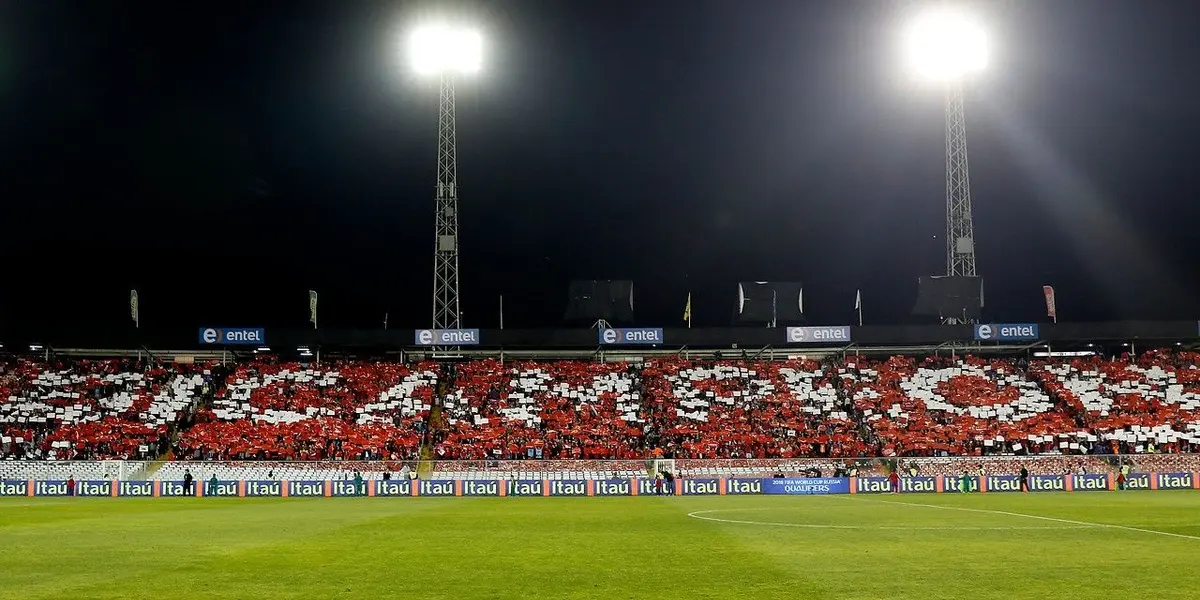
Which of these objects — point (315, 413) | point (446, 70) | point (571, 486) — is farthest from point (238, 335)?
point (571, 486)

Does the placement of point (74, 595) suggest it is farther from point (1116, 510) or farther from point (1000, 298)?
point (1000, 298)

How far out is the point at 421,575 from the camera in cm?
1280

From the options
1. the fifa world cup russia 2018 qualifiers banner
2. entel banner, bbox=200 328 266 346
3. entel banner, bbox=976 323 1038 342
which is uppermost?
entel banner, bbox=200 328 266 346

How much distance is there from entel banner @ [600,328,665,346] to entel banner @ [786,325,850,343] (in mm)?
8259

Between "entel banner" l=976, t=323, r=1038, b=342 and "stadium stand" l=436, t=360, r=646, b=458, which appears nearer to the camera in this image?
"stadium stand" l=436, t=360, r=646, b=458

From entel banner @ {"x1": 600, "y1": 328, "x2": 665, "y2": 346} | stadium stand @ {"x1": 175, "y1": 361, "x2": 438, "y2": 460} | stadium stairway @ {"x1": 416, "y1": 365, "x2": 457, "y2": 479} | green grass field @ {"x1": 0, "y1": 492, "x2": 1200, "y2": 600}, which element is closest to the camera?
green grass field @ {"x1": 0, "y1": 492, "x2": 1200, "y2": 600}

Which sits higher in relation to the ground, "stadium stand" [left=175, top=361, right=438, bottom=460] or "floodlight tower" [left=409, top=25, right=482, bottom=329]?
"floodlight tower" [left=409, top=25, right=482, bottom=329]

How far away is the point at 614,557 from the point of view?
15.2 metres

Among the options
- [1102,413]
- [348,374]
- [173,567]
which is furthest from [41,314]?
[1102,413]

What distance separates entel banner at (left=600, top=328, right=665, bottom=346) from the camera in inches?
2418

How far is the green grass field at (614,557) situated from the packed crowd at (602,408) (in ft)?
92.8

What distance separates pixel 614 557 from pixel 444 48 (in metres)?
42.3

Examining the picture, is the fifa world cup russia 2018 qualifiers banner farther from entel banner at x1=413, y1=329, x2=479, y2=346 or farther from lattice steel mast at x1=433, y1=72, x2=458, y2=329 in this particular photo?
entel banner at x1=413, y1=329, x2=479, y2=346

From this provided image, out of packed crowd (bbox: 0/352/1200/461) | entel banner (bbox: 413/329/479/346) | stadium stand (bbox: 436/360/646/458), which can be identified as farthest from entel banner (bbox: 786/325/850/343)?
entel banner (bbox: 413/329/479/346)
